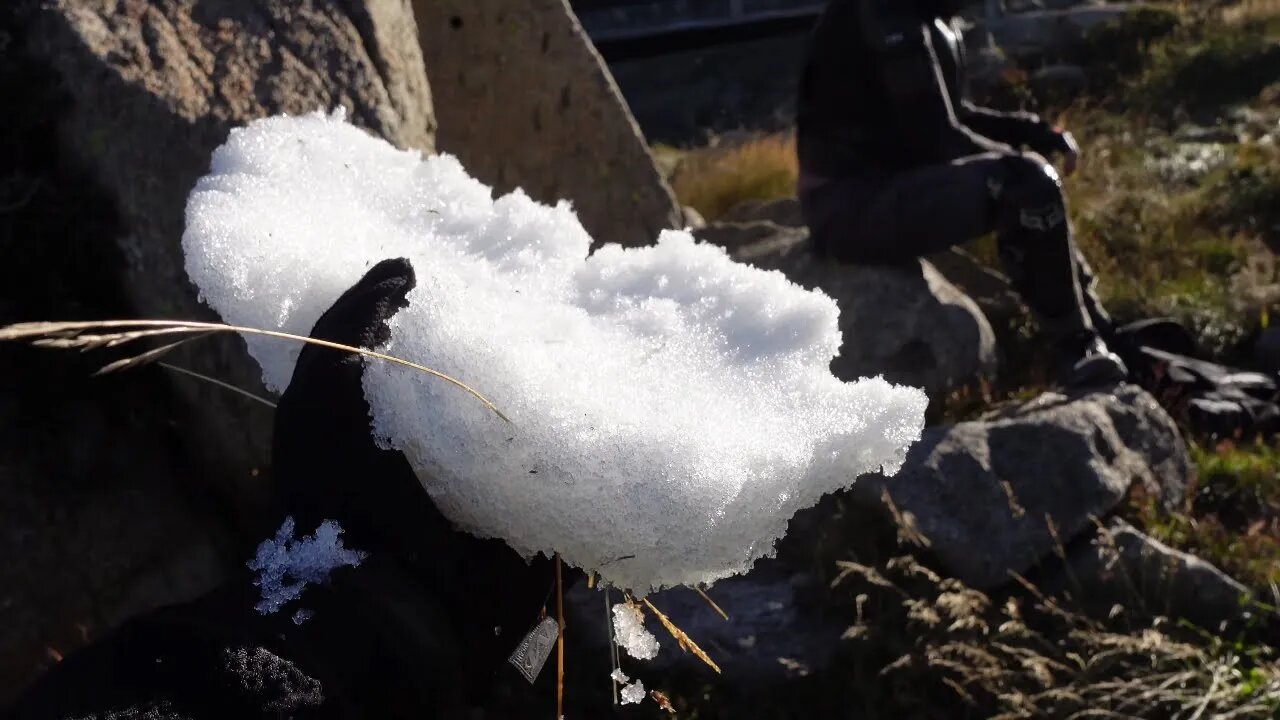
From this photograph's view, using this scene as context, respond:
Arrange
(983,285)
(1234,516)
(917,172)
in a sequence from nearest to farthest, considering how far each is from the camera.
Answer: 1. (1234,516)
2. (917,172)
3. (983,285)

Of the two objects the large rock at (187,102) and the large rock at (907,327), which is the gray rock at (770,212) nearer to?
the large rock at (907,327)

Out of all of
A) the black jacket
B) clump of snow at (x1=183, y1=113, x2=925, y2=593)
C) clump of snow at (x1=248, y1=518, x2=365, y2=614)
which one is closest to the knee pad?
the black jacket

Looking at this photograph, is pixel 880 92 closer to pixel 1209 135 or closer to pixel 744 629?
pixel 744 629

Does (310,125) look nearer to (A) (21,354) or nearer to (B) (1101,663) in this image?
(A) (21,354)

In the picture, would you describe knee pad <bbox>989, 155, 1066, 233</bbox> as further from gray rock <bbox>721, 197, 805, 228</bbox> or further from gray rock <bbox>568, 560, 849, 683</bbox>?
gray rock <bbox>568, 560, 849, 683</bbox>

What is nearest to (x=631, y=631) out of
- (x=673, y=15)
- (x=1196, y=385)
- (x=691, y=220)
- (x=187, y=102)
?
(x=187, y=102)

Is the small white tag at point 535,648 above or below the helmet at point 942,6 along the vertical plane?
above

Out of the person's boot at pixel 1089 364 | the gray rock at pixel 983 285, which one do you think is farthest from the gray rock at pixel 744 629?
the gray rock at pixel 983 285

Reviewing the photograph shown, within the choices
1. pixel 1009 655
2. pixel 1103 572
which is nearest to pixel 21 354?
pixel 1009 655
